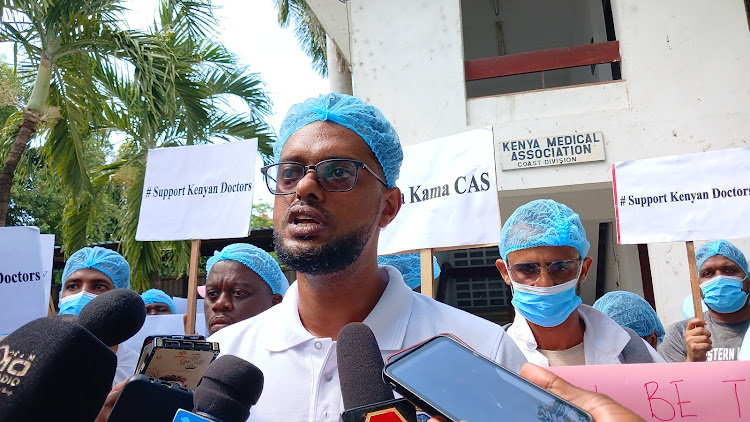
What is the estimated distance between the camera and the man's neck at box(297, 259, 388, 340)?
175 centimetres

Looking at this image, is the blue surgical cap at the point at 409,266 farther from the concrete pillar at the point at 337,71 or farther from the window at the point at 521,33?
the window at the point at 521,33

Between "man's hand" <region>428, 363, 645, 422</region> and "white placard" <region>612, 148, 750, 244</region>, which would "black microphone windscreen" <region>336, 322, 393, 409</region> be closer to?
"man's hand" <region>428, 363, 645, 422</region>

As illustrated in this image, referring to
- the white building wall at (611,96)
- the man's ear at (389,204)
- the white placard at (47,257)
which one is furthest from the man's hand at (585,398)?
the white building wall at (611,96)

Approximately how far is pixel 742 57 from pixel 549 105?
226cm

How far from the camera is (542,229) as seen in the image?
9.23 ft

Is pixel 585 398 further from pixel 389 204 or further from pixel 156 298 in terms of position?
pixel 156 298

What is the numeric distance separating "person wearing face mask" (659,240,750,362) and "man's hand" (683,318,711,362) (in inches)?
15.7

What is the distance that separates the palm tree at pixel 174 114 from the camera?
9062 mm

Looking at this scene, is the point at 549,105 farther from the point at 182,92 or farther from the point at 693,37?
the point at 182,92

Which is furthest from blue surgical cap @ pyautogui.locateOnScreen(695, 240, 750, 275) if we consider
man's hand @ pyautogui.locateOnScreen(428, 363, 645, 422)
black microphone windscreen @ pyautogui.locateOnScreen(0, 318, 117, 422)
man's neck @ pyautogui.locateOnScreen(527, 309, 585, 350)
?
black microphone windscreen @ pyautogui.locateOnScreen(0, 318, 117, 422)

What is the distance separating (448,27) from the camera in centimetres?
841

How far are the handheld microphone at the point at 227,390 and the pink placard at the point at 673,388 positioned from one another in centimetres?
108

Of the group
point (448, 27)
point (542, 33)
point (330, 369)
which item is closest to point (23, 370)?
point (330, 369)

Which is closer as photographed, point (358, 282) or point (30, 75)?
point (358, 282)
